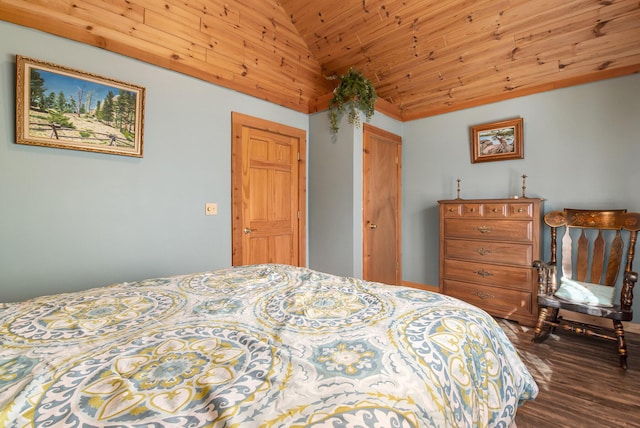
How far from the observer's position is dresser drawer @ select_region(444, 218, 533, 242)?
2635mm

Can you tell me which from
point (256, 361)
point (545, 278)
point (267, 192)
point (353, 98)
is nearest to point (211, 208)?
point (267, 192)

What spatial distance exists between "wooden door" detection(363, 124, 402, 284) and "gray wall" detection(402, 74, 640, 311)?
0.17 m

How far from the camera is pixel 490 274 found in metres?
2.81

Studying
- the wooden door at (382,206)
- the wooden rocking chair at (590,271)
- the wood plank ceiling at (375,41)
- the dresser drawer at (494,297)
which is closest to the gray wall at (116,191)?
the wood plank ceiling at (375,41)

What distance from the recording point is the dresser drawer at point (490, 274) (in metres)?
2.64

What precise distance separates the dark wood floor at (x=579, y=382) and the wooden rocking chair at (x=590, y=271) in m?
0.11

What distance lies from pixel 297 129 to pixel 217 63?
1.10m

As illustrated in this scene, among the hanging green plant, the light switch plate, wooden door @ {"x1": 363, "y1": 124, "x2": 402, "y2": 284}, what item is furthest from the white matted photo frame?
wooden door @ {"x1": 363, "y1": 124, "x2": 402, "y2": 284}

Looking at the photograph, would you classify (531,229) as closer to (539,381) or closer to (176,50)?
(539,381)

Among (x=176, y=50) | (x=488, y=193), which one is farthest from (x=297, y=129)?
(x=488, y=193)

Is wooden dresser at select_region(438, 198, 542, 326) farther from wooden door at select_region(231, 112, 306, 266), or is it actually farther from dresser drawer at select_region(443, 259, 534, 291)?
wooden door at select_region(231, 112, 306, 266)

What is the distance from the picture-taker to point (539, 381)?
1849 mm

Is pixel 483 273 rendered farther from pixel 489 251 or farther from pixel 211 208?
pixel 211 208

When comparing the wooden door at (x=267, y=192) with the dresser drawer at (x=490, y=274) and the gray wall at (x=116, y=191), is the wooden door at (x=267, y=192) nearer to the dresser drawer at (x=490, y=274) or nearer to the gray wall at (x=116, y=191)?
the gray wall at (x=116, y=191)
